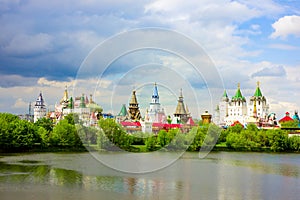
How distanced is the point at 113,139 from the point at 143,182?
1615 centimetres

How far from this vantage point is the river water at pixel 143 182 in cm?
1356

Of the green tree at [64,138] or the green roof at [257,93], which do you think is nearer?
the green tree at [64,138]

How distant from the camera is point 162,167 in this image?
20156mm

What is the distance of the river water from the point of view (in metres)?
13.6

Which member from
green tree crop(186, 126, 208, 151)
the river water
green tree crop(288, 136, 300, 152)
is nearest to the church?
green tree crop(288, 136, 300, 152)

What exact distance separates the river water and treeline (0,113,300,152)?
7667 millimetres

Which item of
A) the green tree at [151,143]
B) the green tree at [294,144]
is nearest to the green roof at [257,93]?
the green tree at [294,144]

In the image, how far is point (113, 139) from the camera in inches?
1252

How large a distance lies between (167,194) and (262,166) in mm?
10365

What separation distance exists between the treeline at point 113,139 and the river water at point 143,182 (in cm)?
767

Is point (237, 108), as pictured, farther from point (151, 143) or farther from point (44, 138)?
point (44, 138)

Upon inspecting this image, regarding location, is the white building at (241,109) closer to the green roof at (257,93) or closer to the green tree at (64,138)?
the green roof at (257,93)

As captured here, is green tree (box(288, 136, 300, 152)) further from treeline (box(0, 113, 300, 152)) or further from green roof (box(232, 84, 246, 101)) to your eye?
green roof (box(232, 84, 246, 101))

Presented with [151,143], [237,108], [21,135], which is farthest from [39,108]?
[21,135]
